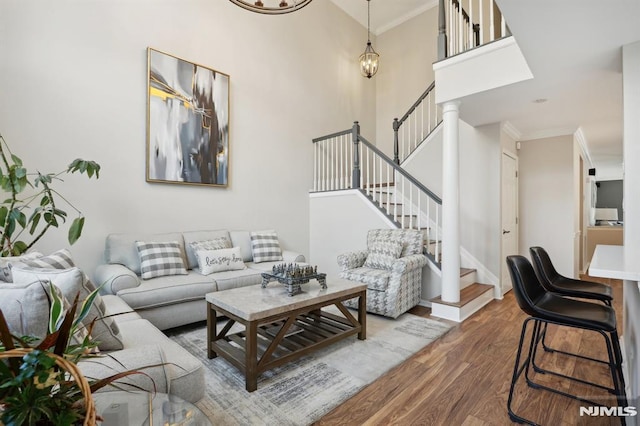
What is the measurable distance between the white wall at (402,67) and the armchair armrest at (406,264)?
3822 mm

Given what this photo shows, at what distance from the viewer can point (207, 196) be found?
4305 mm

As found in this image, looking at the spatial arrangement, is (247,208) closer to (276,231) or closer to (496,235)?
(276,231)

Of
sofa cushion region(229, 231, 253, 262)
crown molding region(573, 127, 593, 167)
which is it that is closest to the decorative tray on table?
sofa cushion region(229, 231, 253, 262)

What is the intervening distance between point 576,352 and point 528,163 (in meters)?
3.61

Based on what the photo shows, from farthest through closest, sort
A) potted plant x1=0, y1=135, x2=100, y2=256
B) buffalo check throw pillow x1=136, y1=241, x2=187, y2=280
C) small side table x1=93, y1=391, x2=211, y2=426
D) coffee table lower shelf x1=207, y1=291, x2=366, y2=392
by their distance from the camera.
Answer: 1. buffalo check throw pillow x1=136, y1=241, x2=187, y2=280
2. potted plant x1=0, y1=135, x2=100, y2=256
3. coffee table lower shelf x1=207, y1=291, x2=366, y2=392
4. small side table x1=93, y1=391, x2=211, y2=426

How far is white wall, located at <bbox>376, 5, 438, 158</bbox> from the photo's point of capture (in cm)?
632

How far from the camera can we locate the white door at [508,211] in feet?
15.0

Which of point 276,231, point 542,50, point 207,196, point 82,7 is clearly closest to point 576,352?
point 542,50

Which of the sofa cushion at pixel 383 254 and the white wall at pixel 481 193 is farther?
the white wall at pixel 481 193

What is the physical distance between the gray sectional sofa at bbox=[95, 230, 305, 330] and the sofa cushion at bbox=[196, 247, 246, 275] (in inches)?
2.4

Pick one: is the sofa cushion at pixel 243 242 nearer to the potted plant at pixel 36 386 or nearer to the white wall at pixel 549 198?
the potted plant at pixel 36 386

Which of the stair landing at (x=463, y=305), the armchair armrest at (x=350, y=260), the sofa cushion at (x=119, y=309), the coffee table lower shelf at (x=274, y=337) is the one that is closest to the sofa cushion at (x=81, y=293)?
the sofa cushion at (x=119, y=309)

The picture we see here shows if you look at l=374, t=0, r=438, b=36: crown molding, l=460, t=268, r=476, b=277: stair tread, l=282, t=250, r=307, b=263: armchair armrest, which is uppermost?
l=374, t=0, r=438, b=36: crown molding

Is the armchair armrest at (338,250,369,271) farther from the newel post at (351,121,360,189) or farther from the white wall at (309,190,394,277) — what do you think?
the newel post at (351,121,360,189)
